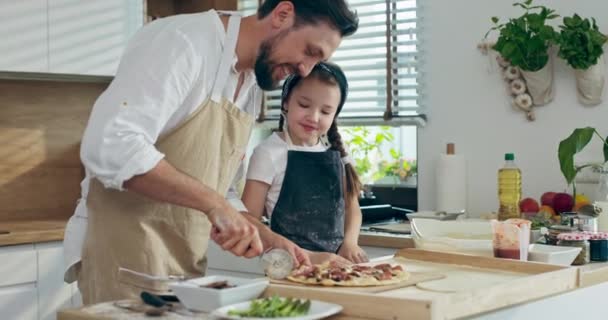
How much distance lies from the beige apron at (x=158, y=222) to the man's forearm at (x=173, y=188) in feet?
0.60

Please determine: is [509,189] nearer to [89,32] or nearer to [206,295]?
[89,32]

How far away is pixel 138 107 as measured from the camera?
1703 mm

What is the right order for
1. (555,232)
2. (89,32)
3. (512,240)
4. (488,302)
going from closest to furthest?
(488,302) → (512,240) → (555,232) → (89,32)

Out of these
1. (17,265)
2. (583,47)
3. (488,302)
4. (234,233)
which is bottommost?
(17,265)

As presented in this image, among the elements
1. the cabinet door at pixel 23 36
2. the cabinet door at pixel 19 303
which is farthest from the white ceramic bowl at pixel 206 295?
the cabinet door at pixel 23 36

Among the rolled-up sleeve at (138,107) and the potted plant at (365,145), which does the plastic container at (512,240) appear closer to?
the rolled-up sleeve at (138,107)

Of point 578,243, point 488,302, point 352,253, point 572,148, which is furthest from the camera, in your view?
point 572,148

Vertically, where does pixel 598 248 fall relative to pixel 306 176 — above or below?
below

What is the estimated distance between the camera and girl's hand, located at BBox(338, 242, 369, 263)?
96.6 inches

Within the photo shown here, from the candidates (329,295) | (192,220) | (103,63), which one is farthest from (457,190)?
(329,295)

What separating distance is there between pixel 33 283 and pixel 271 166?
1167 mm

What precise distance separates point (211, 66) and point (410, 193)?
198 centimetres

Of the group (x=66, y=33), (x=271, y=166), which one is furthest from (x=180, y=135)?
(x=66, y=33)

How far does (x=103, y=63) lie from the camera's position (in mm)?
3604
